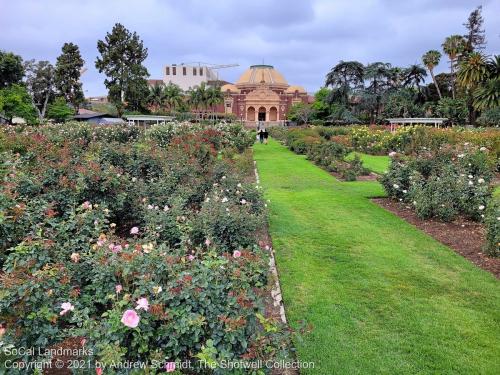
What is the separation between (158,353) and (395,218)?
6775 mm

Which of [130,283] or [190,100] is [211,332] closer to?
[130,283]

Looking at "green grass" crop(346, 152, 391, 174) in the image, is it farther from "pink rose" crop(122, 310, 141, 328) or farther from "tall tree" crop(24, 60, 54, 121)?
"tall tree" crop(24, 60, 54, 121)

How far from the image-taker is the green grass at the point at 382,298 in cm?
343

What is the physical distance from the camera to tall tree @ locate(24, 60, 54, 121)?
4981cm

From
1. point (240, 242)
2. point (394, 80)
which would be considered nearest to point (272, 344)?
point (240, 242)

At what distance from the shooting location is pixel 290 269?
213 inches

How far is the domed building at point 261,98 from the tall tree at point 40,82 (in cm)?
3720

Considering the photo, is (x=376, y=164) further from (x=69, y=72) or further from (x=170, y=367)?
(x=69, y=72)

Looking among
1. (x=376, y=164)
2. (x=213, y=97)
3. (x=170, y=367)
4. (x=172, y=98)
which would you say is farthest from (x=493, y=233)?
(x=213, y=97)

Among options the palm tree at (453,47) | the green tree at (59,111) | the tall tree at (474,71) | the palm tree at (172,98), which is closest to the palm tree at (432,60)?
the palm tree at (453,47)

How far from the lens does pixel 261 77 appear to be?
3558 inches

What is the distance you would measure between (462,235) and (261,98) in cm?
7748

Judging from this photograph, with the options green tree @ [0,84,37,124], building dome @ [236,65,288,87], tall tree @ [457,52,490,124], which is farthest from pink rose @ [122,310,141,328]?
building dome @ [236,65,288,87]

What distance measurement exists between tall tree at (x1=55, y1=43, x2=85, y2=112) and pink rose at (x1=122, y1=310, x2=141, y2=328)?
5457 cm
